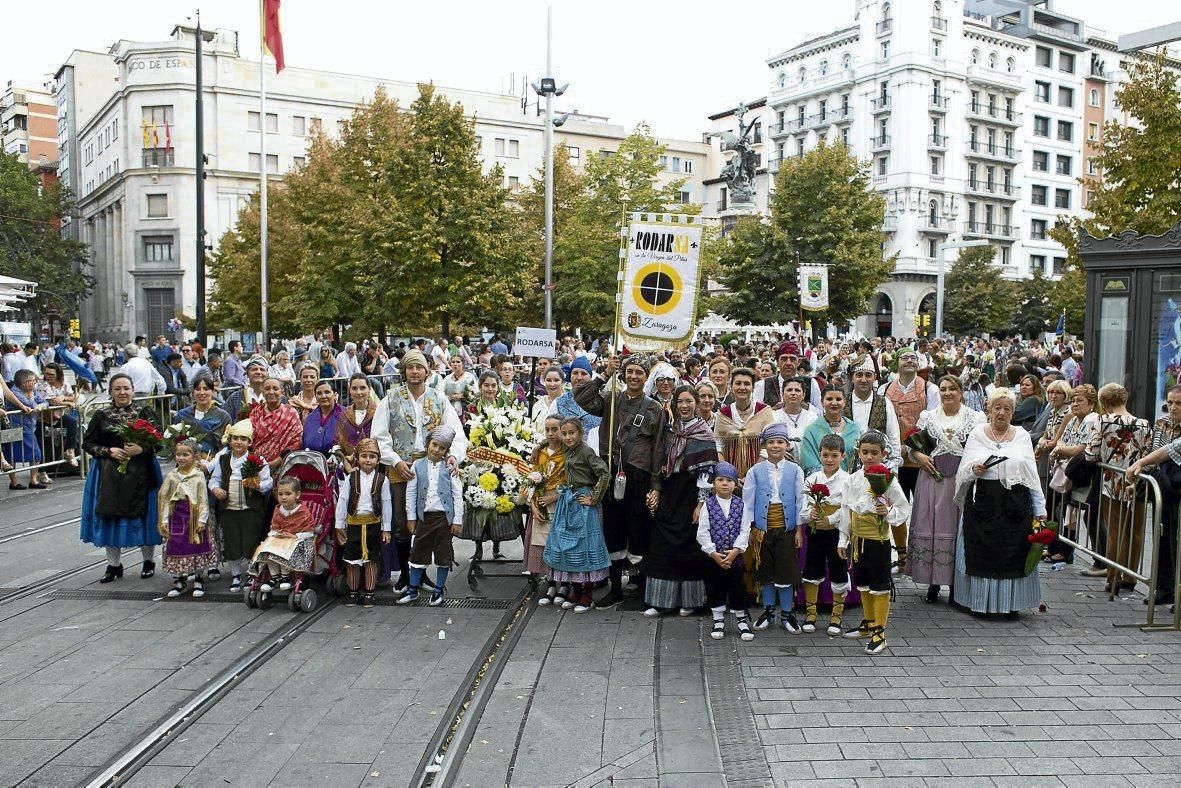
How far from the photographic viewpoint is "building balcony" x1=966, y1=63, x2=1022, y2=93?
68.1 m

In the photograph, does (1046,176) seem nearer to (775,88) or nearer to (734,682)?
(775,88)

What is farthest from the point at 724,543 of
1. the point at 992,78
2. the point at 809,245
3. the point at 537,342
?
the point at 992,78

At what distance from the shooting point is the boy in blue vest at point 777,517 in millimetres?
7676

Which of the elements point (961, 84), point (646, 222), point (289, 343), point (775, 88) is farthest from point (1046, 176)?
point (646, 222)

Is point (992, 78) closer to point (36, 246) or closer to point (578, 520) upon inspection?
point (36, 246)

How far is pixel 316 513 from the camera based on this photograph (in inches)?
333

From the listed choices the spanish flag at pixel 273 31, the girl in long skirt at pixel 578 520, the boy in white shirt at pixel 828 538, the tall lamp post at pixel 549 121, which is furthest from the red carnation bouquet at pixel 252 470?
the spanish flag at pixel 273 31

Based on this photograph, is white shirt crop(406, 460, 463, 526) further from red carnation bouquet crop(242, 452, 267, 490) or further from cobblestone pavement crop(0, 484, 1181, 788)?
red carnation bouquet crop(242, 452, 267, 490)

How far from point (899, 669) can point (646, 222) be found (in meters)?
4.49

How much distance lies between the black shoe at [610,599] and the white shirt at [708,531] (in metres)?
1.23

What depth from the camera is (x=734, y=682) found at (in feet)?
21.6

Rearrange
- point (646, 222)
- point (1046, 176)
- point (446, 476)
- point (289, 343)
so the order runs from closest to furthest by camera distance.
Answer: point (446, 476) < point (646, 222) < point (289, 343) < point (1046, 176)

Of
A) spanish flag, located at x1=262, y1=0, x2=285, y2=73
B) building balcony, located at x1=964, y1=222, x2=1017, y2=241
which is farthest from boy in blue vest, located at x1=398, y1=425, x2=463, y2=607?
building balcony, located at x1=964, y1=222, x2=1017, y2=241

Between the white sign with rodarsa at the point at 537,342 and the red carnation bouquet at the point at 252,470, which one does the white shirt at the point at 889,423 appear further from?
the white sign with rodarsa at the point at 537,342
